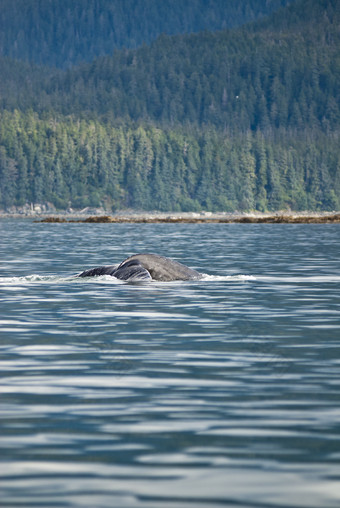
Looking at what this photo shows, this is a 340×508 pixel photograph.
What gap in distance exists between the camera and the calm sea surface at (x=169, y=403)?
10.4 m

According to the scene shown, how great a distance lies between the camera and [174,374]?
16.5 meters

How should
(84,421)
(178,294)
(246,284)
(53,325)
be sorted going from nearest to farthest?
(84,421), (53,325), (178,294), (246,284)

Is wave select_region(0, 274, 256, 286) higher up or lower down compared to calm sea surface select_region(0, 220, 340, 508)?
lower down

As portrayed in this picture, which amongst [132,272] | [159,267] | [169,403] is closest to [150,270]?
[159,267]

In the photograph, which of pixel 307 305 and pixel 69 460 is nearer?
pixel 69 460

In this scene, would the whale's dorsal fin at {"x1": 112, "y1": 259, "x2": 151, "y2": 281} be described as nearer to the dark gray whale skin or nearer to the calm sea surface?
the dark gray whale skin

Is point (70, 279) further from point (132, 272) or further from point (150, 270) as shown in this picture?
point (150, 270)

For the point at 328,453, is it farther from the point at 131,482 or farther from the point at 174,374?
the point at 174,374

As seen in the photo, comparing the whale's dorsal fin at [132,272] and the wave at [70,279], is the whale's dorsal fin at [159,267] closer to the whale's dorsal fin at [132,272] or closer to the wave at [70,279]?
the whale's dorsal fin at [132,272]

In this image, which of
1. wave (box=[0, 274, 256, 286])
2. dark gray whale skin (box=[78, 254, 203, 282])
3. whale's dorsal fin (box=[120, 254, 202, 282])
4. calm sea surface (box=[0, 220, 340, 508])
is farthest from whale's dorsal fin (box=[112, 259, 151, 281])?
calm sea surface (box=[0, 220, 340, 508])

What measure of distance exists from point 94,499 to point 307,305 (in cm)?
1854

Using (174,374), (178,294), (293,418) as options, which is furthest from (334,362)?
(178,294)

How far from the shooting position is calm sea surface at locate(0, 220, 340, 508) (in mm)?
10383

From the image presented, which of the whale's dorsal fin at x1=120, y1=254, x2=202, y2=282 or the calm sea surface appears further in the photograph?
the whale's dorsal fin at x1=120, y1=254, x2=202, y2=282
